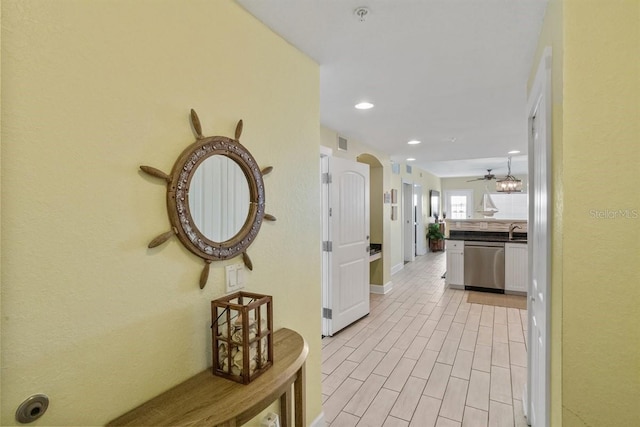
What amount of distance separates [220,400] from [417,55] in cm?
210

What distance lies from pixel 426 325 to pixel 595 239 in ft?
10.6

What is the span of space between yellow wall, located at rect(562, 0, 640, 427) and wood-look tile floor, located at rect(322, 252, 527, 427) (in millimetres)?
1395

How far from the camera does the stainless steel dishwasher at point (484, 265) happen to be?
5.52 m

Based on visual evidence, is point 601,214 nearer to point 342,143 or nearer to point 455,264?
point 342,143

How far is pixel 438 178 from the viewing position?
1177 cm

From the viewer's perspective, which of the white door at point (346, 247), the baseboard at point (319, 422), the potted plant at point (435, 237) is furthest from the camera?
the potted plant at point (435, 237)

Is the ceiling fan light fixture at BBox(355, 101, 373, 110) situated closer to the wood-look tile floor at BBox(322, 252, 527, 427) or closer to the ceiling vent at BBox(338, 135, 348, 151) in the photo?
the ceiling vent at BBox(338, 135, 348, 151)

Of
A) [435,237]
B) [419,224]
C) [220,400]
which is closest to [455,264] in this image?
[419,224]

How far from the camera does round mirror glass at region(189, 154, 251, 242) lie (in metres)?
1.33

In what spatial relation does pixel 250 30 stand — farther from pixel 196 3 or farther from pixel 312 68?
pixel 312 68

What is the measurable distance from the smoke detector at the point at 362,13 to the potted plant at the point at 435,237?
9460 mm

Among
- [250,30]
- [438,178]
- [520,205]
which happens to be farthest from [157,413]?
[520,205]

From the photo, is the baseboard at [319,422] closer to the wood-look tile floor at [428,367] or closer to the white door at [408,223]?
the wood-look tile floor at [428,367]

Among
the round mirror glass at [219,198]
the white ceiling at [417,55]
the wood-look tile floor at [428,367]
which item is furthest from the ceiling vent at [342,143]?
the round mirror glass at [219,198]
